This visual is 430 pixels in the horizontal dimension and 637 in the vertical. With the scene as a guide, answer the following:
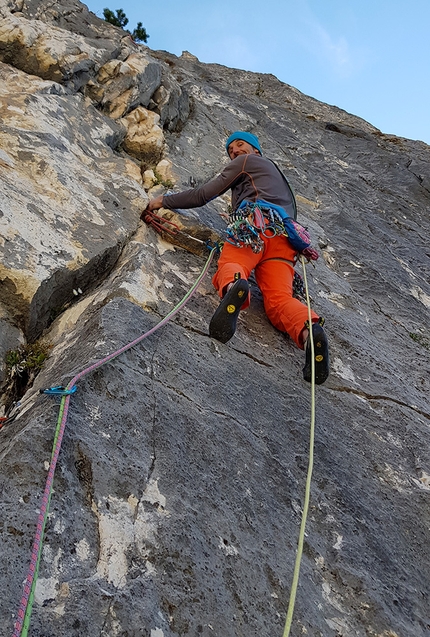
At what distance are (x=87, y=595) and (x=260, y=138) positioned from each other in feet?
28.0

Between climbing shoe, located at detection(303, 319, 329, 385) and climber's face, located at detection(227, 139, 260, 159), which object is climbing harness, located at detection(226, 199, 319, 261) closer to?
climbing shoe, located at detection(303, 319, 329, 385)

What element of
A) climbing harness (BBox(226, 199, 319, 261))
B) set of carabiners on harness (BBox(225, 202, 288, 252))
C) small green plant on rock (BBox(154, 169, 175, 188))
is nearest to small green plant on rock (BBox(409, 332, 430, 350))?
climbing harness (BBox(226, 199, 319, 261))

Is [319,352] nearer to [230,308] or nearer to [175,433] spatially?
[230,308]

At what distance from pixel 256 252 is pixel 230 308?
2.62 ft

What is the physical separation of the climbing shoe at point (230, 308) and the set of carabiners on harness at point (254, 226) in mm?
674

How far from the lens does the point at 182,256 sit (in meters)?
4.16

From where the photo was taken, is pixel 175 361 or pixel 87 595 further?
pixel 175 361

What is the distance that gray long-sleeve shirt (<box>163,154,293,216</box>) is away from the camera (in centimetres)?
400

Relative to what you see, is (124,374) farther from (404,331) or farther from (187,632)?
(404,331)

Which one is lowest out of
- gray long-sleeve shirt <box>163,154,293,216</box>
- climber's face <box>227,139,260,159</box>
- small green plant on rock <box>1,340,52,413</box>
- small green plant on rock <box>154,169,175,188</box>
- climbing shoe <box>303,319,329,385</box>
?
small green plant on rock <box>1,340,52,413</box>

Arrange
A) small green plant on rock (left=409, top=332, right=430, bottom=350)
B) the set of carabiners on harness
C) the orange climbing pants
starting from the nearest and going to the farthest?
the orange climbing pants → the set of carabiners on harness → small green plant on rock (left=409, top=332, right=430, bottom=350)

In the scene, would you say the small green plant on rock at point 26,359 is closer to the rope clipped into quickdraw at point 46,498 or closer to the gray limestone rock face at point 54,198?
the gray limestone rock face at point 54,198

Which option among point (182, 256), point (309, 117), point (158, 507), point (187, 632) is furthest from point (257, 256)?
point (309, 117)

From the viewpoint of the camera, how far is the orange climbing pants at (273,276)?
3.31 meters
